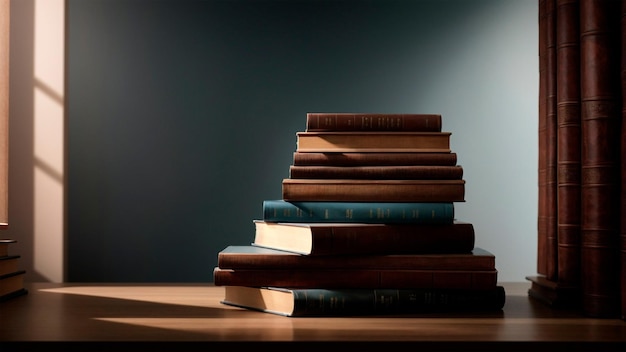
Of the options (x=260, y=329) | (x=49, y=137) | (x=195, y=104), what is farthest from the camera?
(x=195, y=104)

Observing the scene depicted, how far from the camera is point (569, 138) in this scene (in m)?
1.20

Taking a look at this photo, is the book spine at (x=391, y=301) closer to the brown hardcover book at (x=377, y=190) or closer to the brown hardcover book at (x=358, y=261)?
the brown hardcover book at (x=358, y=261)

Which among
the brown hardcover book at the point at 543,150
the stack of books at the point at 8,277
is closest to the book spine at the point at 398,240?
the brown hardcover book at the point at 543,150

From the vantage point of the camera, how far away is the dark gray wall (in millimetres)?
2496

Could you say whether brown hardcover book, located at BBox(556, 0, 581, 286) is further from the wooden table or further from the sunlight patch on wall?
the sunlight patch on wall

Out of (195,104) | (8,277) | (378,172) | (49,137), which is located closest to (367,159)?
(378,172)

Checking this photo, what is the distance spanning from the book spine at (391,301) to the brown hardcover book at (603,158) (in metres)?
0.16

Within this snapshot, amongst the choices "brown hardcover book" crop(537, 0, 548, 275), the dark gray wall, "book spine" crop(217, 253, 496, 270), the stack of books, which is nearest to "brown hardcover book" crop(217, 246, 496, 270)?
"book spine" crop(217, 253, 496, 270)

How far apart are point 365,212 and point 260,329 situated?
0.95 feet

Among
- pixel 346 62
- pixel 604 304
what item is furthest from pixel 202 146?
pixel 604 304

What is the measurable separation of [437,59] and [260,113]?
64 cm

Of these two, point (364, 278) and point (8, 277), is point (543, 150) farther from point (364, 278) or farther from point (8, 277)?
point (8, 277)

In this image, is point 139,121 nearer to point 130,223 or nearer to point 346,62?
point 130,223

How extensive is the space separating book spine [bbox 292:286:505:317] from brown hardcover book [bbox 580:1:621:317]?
16 centimetres
